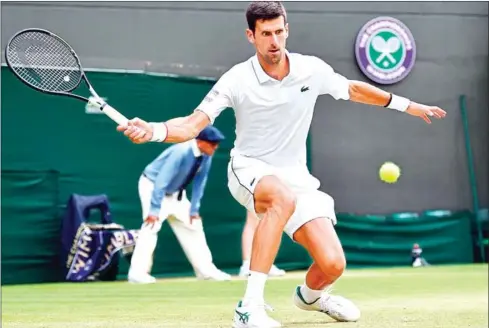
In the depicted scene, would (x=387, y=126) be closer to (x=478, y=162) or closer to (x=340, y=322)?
(x=478, y=162)

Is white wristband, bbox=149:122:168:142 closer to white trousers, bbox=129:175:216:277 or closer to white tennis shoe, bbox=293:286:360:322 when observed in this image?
white tennis shoe, bbox=293:286:360:322

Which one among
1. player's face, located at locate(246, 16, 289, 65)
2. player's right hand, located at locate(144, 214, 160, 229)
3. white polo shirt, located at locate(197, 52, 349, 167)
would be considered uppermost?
player's face, located at locate(246, 16, 289, 65)

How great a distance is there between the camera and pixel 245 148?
16.6 ft

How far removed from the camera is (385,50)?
14320 millimetres

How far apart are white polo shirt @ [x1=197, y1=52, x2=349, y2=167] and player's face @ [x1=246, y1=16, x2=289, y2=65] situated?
88 millimetres

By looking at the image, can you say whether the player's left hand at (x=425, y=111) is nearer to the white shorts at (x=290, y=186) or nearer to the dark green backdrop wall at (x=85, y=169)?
the white shorts at (x=290, y=186)

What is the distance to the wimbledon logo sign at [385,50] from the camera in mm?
14102

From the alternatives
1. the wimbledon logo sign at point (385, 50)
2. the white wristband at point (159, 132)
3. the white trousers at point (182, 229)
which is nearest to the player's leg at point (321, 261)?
the white wristband at point (159, 132)

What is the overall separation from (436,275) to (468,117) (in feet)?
15.1

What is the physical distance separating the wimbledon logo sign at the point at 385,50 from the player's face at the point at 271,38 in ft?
30.3

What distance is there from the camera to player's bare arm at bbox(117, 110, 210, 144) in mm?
4422

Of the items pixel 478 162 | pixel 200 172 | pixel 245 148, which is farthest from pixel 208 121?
pixel 478 162

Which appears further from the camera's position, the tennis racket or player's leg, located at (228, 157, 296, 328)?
the tennis racket

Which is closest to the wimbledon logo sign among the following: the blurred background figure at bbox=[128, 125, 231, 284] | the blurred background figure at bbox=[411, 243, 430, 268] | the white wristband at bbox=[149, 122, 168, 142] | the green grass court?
the blurred background figure at bbox=[411, 243, 430, 268]
